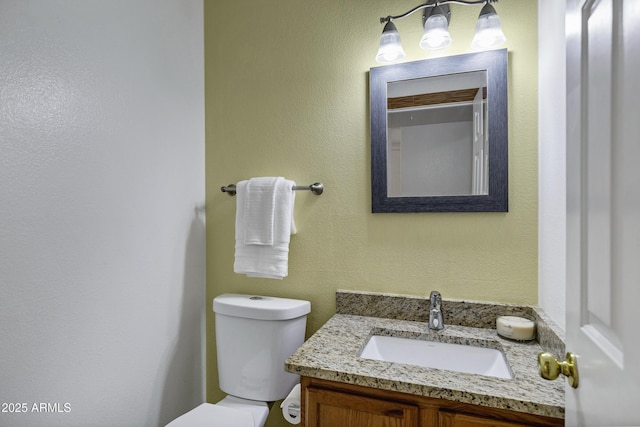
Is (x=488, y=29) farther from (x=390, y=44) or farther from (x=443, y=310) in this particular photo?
(x=443, y=310)

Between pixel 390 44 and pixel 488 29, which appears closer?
pixel 488 29

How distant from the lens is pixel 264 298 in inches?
59.2

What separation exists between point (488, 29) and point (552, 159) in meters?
0.50

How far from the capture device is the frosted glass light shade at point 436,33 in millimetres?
1192

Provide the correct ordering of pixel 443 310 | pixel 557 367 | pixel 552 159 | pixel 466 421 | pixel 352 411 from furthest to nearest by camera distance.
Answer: pixel 443 310 → pixel 552 159 → pixel 352 411 → pixel 466 421 → pixel 557 367

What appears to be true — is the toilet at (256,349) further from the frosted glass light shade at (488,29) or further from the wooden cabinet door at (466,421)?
the frosted glass light shade at (488,29)

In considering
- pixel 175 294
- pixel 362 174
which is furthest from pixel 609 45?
pixel 175 294

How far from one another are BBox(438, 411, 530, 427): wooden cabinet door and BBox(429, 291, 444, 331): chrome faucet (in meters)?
0.41

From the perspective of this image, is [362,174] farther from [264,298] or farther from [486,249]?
[264,298]

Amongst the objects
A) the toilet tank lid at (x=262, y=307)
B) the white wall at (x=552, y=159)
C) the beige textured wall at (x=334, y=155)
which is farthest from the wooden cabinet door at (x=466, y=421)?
the toilet tank lid at (x=262, y=307)

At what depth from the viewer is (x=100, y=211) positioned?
3.84 feet

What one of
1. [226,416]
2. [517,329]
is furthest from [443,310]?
[226,416]

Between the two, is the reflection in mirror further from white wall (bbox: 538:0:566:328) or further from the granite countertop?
the granite countertop

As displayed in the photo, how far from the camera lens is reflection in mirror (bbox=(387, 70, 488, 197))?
127cm
